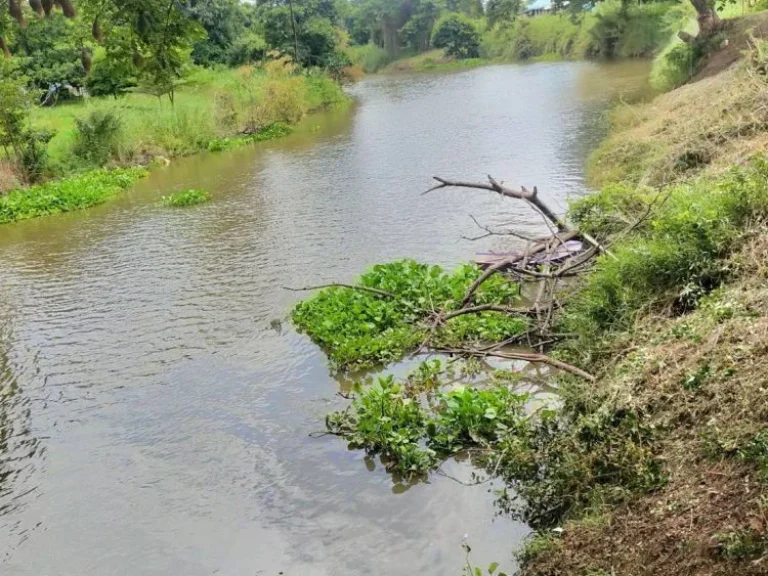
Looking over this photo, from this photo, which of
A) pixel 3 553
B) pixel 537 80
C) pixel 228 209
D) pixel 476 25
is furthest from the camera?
pixel 476 25

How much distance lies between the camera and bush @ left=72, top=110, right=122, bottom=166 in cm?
2125

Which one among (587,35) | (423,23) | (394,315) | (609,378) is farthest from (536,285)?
(423,23)

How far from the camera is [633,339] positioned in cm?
554

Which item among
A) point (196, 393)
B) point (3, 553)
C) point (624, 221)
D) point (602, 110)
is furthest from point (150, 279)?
point (602, 110)

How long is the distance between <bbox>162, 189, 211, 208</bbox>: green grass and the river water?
57 cm

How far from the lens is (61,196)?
17.6 m

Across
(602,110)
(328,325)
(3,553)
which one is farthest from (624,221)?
(602,110)

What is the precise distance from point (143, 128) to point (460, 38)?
41.5 metres

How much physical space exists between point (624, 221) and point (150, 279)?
750cm

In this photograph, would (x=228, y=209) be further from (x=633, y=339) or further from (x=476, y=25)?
(x=476, y=25)

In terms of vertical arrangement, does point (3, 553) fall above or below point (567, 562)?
below

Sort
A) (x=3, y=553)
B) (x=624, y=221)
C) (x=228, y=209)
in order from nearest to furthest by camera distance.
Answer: (x=3, y=553)
(x=624, y=221)
(x=228, y=209)

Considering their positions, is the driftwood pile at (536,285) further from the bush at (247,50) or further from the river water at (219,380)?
the bush at (247,50)

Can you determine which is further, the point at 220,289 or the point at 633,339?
the point at 220,289
